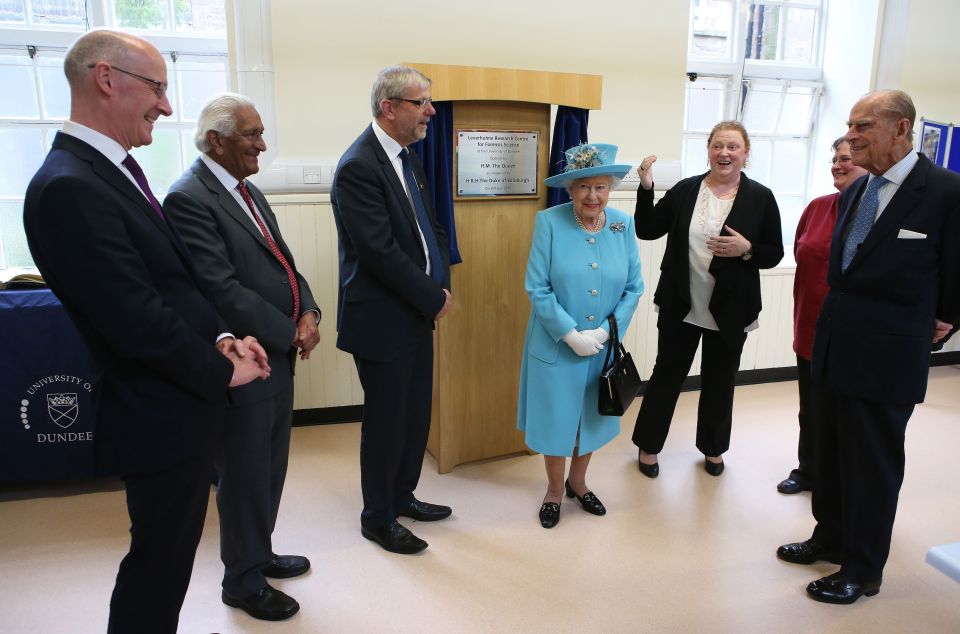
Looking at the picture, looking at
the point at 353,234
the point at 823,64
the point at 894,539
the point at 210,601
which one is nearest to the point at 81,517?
the point at 210,601

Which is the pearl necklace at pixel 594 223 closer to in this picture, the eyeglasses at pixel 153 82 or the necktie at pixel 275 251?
the necktie at pixel 275 251

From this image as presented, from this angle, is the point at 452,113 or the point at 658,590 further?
the point at 452,113

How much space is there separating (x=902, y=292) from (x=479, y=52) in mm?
2674

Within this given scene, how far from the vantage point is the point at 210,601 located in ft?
7.72

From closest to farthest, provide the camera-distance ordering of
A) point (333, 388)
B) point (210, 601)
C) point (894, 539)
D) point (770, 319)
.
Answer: point (210, 601)
point (894, 539)
point (333, 388)
point (770, 319)

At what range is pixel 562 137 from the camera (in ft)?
11.0

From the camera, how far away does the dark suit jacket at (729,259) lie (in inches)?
122

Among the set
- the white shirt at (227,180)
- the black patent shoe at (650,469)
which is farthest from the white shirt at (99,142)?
the black patent shoe at (650,469)

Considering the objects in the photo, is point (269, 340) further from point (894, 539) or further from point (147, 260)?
point (894, 539)

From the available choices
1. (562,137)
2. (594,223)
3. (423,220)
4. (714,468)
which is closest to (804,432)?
(714,468)

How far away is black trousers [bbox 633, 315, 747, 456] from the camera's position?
3295 mm

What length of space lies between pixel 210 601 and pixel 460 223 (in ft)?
6.32

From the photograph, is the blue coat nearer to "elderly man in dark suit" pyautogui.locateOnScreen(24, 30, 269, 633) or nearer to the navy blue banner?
"elderly man in dark suit" pyautogui.locateOnScreen(24, 30, 269, 633)

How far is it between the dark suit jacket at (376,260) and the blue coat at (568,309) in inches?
18.9
